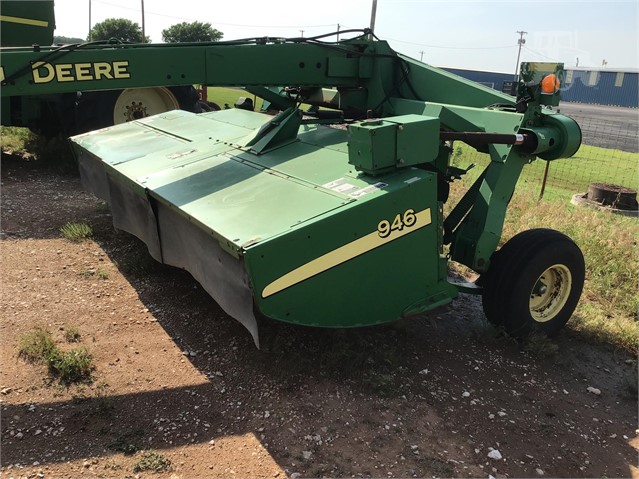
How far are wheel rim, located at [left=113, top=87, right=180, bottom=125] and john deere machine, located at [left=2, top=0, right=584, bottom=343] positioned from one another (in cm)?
291

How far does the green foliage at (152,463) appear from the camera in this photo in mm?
2432

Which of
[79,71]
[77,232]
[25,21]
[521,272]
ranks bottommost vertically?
[77,232]

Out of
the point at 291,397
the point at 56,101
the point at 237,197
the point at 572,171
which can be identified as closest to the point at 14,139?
the point at 56,101

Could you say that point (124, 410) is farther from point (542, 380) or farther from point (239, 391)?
point (542, 380)

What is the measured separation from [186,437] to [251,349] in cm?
77

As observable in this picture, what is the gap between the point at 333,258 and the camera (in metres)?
2.75

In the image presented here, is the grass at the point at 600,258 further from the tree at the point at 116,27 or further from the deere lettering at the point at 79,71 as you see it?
the tree at the point at 116,27

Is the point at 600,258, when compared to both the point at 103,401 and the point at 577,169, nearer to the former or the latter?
the point at 103,401

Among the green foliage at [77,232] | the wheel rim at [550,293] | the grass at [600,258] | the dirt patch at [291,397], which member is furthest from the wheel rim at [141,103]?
the wheel rim at [550,293]

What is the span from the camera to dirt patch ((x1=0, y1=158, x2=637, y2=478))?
2.55 meters

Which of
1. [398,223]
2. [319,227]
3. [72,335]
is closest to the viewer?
[319,227]

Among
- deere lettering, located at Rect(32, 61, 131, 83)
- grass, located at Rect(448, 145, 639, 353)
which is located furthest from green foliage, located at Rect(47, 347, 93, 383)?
grass, located at Rect(448, 145, 639, 353)

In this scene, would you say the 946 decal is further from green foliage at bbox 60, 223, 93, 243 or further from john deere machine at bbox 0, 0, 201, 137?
john deere machine at bbox 0, 0, 201, 137

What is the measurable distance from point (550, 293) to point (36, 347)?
10.6 feet
